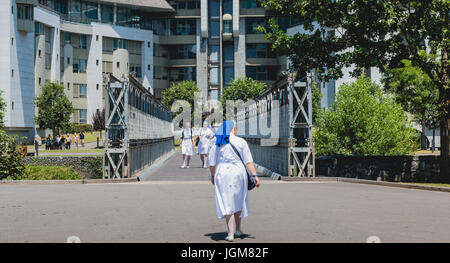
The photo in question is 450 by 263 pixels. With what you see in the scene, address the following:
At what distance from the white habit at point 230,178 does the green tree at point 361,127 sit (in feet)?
90.0

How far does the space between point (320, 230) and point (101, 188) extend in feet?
29.2

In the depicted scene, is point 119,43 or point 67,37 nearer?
point 67,37

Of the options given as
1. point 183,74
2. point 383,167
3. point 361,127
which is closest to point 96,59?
point 183,74

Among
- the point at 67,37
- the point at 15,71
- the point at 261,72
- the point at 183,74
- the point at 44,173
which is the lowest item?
the point at 44,173

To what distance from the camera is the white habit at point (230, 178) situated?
758 centimetres

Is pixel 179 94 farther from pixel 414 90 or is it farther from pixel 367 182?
pixel 367 182

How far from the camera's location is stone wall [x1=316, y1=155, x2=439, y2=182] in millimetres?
22672

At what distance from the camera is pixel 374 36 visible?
70.1ft

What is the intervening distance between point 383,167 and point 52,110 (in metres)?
47.6

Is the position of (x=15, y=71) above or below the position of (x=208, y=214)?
above

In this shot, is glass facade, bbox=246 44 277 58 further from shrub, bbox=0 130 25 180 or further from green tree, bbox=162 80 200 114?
shrub, bbox=0 130 25 180

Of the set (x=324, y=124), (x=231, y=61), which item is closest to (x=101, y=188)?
(x=324, y=124)
